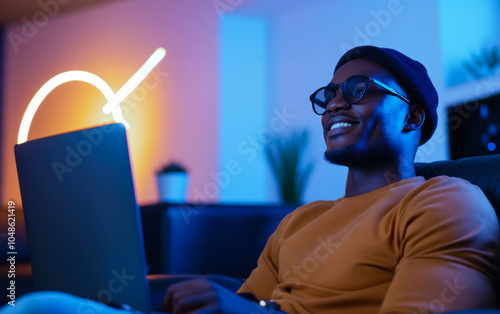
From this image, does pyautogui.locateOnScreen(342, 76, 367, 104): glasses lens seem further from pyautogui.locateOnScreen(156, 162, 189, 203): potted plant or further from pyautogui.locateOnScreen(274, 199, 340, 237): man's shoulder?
pyautogui.locateOnScreen(156, 162, 189, 203): potted plant

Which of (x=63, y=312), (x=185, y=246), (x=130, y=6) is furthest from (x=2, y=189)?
(x=63, y=312)

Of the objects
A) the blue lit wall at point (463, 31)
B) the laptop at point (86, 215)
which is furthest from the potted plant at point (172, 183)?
the laptop at point (86, 215)

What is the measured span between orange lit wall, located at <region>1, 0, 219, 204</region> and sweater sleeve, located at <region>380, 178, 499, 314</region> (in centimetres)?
400

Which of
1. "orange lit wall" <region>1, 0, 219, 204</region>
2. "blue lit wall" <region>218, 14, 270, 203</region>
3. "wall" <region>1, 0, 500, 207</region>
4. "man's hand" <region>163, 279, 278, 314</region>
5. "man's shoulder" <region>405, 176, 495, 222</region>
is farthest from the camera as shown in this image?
"orange lit wall" <region>1, 0, 219, 204</region>

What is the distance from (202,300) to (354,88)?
36.8 inches

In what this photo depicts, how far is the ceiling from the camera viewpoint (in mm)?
6469

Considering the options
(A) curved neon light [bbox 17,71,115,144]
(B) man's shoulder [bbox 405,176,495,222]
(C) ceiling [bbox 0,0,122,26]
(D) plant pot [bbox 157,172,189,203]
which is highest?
(C) ceiling [bbox 0,0,122,26]

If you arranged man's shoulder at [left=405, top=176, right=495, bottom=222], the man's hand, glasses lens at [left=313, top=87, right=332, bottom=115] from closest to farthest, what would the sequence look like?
the man's hand
man's shoulder at [left=405, top=176, right=495, bottom=222]
glasses lens at [left=313, top=87, right=332, bottom=115]

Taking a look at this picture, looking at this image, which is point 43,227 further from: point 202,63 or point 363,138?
point 202,63

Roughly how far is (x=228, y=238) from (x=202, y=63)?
2795mm

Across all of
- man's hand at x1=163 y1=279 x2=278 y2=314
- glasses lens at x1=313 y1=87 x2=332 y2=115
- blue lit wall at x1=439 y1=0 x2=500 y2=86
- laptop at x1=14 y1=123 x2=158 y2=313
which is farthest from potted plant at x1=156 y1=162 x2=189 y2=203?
man's hand at x1=163 y1=279 x2=278 y2=314

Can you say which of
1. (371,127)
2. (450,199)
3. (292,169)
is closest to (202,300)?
(450,199)

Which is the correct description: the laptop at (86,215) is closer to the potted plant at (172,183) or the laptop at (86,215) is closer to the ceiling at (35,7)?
the potted plant at (172,183)

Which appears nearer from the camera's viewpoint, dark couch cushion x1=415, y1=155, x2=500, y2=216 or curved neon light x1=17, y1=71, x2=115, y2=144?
dark couch cushion x1=415, y1=155, x2=500, y2=216
